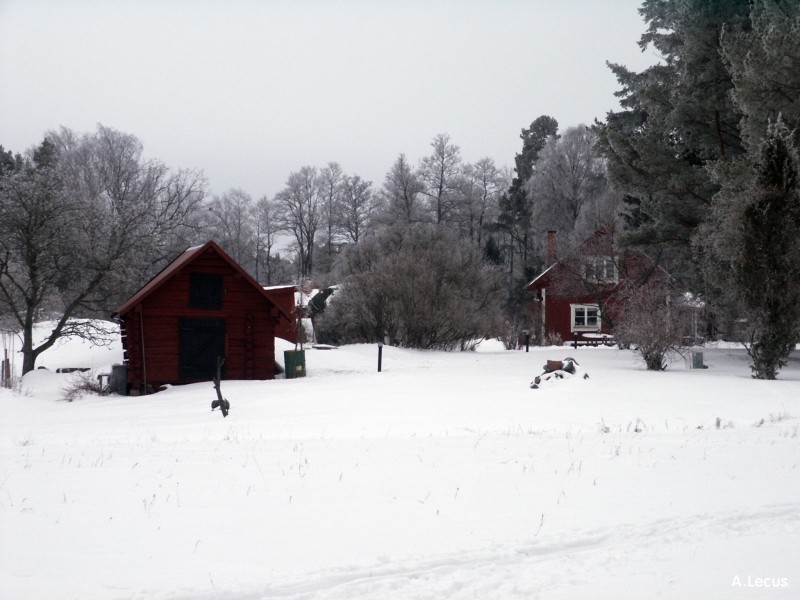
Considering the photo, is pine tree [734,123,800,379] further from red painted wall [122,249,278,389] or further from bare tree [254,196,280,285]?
bare tree [254,196,280,285]

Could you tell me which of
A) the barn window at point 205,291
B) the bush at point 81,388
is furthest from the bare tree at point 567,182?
the bush at point 81,388

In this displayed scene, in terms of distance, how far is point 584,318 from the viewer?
44656 millimetres

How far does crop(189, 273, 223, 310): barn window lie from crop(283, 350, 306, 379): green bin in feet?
9.99

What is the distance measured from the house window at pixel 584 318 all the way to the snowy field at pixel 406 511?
3035cm

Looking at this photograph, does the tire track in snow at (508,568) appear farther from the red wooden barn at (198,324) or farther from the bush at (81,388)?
the red wooden barn at (198,324)

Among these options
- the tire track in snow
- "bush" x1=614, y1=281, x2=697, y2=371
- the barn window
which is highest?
the barn window

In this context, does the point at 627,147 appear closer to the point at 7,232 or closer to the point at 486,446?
the point at 486,446

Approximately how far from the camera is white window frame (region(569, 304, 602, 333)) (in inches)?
1752

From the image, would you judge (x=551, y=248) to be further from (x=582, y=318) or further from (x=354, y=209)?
(x=354, y=209)

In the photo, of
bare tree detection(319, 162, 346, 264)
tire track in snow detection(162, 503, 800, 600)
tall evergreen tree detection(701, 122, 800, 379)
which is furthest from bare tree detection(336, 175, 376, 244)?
tire track in snow detection(162, 503, 800, 600)

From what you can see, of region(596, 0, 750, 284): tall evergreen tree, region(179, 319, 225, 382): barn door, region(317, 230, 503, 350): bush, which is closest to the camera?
region(179, 319, 225, 382): barn door

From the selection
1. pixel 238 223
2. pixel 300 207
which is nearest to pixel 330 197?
pixel 300 207

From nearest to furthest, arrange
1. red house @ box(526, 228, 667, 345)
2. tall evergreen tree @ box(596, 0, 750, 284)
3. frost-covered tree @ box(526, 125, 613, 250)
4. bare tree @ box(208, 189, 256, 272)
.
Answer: tall evergreen tree @ box(596, 0, 750, 284), red house @ box(526, 228, 667, 345), frost-covered tree @ box(526, 125, 613, 250), bare tree @ box(208, 189, 256, 272)

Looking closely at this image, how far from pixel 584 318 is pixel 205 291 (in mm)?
27012
